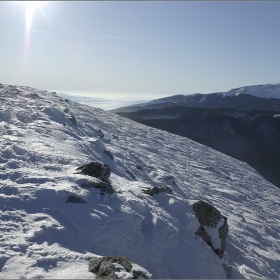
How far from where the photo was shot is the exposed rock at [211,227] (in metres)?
9.30

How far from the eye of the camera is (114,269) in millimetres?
5781

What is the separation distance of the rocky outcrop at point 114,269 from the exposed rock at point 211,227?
3.78 m

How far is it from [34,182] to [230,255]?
8.32m

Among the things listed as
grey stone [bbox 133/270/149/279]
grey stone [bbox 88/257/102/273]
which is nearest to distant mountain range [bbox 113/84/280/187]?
grey stone [bbox 133/270/149/279]

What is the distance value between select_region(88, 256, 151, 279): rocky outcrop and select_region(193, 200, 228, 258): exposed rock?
149 inches

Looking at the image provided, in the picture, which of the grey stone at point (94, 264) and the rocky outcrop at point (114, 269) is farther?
the grey stone at point (94, 264)

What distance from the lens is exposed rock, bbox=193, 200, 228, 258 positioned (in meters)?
9.30

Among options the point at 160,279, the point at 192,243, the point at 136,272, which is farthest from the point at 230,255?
the point at 136,272

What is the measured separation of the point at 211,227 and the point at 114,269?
16.4 ft

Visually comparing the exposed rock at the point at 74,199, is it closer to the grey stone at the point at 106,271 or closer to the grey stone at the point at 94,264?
the grey stone at the point at 94,264

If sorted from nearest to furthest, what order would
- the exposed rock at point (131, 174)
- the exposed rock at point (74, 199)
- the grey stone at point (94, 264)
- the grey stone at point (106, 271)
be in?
the grey stone at point (106, 271) → the grey stone at point (94, 264) → the exposed rock at point (74, 199) → the exposed rock at point (131, 174)

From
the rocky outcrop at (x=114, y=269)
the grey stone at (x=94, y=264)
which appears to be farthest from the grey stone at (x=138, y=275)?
the grey stone at (x=94, y=264)

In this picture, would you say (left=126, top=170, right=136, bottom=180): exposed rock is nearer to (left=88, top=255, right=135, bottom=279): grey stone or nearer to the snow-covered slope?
the snow-covered slope

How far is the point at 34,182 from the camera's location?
9352 millimetres
